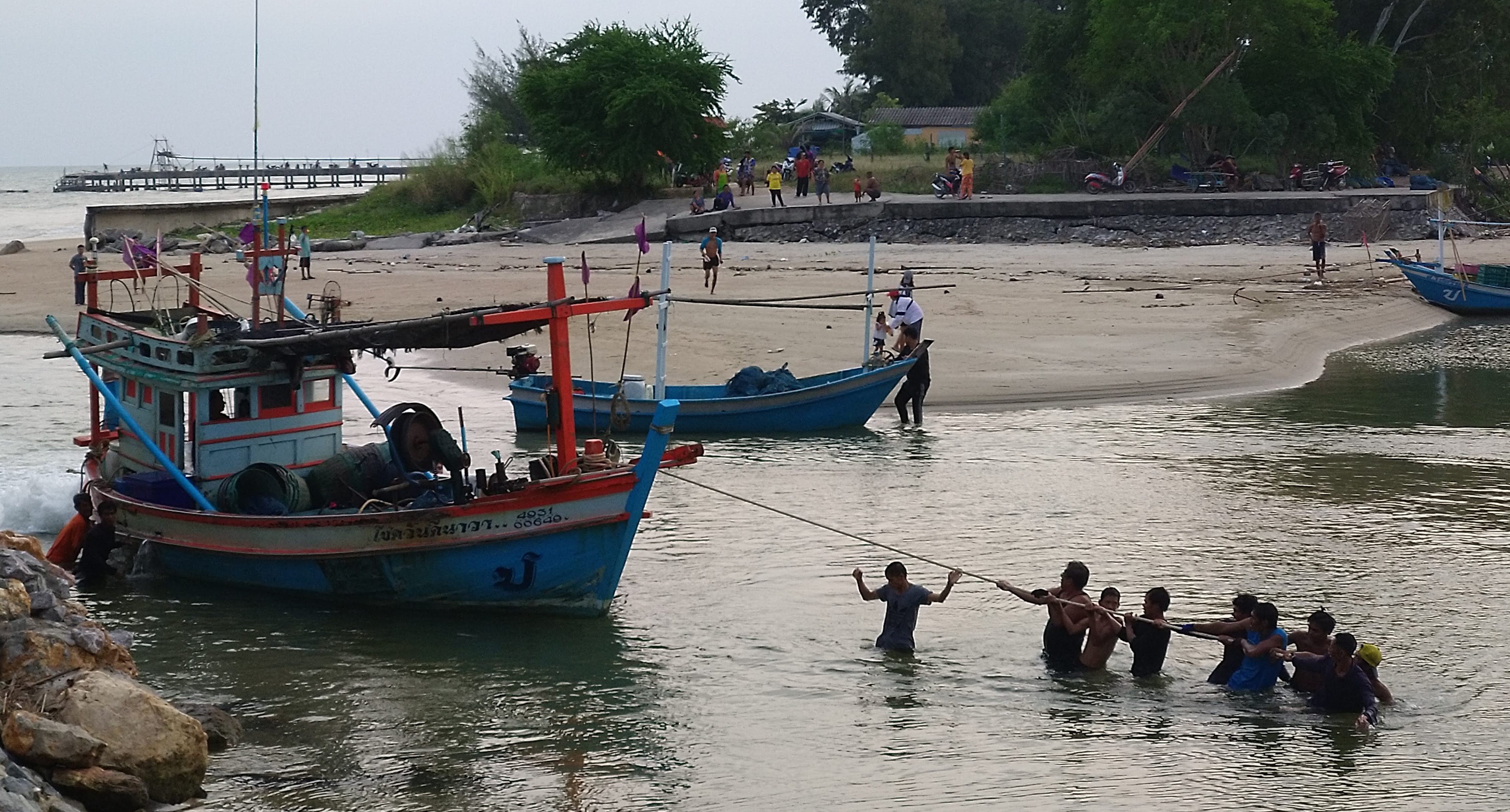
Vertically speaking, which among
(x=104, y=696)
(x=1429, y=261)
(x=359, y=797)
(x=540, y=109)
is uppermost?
(x=540, y=109)

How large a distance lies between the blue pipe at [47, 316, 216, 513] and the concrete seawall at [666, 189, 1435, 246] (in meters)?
26.8

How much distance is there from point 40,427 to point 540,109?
26.7m

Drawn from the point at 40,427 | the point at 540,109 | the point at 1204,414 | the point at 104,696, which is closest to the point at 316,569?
the point at 104,696

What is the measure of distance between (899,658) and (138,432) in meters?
6.69

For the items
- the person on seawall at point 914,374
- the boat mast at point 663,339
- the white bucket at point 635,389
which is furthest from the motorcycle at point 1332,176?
the white bucket at point 635,389

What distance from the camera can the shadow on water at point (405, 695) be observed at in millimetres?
9344

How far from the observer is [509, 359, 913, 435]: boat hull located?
20.1m

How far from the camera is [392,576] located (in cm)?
1256

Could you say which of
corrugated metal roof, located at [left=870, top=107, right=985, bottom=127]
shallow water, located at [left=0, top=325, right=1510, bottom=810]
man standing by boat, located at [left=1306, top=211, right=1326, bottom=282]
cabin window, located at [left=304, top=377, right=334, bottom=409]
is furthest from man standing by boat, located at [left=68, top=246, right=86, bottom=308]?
corrugated metal roof, located at [left=870, top=107, right=985, bottom=127]

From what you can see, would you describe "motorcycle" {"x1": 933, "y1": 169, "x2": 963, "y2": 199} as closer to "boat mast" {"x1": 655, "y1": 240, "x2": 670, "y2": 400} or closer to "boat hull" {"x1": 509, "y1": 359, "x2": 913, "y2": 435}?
"boat hull" {"x1": 509, "y1": 359, "x2": 913, "y2": 435}

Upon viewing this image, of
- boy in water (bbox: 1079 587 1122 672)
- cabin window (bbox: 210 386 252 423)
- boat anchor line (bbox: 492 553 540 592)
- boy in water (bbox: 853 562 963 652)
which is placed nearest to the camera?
boy in water (bbox: 1079 587 1122 672)

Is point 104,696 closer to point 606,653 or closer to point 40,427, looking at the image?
point 606,653

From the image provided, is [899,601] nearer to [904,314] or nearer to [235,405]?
[235,405]

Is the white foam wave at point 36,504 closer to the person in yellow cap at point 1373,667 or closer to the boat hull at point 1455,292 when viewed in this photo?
the person in yellow cap at point 1373,667
